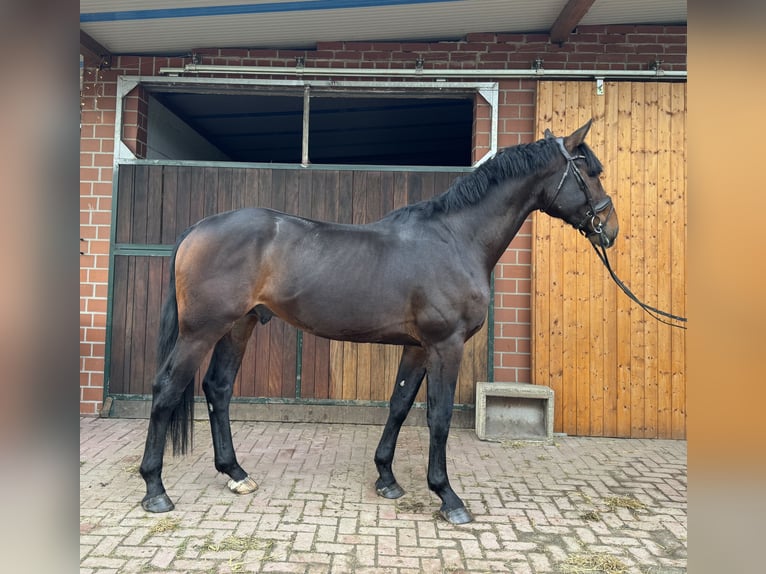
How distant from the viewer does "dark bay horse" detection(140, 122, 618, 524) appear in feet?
9.53

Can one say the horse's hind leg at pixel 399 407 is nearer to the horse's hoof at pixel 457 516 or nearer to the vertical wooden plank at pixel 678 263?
the horse's hoof at pixel 457 516

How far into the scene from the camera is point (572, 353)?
4.55 meters

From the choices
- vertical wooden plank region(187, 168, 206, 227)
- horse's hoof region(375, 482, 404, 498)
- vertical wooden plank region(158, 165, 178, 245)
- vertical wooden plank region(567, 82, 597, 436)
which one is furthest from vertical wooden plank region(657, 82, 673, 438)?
vertical wooden plank region(158, 165, 178, 245)

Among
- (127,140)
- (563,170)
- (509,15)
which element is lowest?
(563,170)

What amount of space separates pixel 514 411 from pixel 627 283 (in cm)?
160

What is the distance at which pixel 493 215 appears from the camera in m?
3.06

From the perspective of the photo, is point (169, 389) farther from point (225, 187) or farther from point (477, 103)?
point (477, 103)

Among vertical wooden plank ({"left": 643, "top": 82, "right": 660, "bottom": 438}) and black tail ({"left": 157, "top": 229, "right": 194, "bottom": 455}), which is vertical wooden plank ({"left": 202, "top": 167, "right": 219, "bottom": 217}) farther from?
vertical wooden plank ({"left": 643, "top": 82, "right": 660, "bottom": 438})

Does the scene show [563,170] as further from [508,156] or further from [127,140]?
[127,140]

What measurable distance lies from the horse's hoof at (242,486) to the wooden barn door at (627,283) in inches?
107

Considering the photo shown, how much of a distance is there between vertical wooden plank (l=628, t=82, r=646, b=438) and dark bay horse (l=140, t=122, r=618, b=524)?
1.70 meters

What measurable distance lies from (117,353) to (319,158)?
17.5 ft

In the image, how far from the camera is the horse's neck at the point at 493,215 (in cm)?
306
